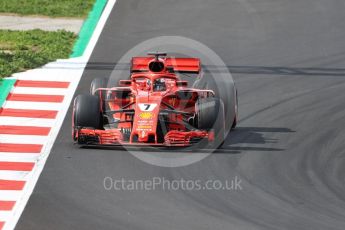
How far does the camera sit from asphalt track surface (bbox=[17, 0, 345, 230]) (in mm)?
15352

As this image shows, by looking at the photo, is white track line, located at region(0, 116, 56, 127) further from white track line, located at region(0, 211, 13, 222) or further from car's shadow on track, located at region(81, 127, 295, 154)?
white track line, located at region(0, 211, 13, 222)

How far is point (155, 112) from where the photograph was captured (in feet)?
60.2

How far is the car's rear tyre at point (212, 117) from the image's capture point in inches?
731

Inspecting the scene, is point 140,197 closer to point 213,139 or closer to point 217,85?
point 213,139

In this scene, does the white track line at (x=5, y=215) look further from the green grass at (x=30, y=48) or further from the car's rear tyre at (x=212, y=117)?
the green grass at (x=30, y=48)

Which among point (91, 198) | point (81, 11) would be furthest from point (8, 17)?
point (91, 198)

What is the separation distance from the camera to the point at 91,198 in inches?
628

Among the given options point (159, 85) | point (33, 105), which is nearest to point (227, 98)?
point (159, 85)

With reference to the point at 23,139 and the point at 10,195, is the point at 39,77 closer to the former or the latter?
the point at 23,139

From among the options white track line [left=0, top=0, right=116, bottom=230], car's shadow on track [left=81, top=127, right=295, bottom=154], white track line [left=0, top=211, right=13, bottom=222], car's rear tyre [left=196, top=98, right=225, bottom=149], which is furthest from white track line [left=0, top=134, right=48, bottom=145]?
white track line [left=0, top=211, right=13, bottom=222]

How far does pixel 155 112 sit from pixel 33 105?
3.86 meters

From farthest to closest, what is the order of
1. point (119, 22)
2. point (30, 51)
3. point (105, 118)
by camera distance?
point (119, 22), point (30, 51), point (105, 118)

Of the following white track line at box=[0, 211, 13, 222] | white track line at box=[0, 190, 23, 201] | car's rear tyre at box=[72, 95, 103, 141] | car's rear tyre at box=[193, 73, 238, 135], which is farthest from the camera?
car's rear tyre at box=[193, 73, 238, 135]

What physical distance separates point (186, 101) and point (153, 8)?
9432 mm
